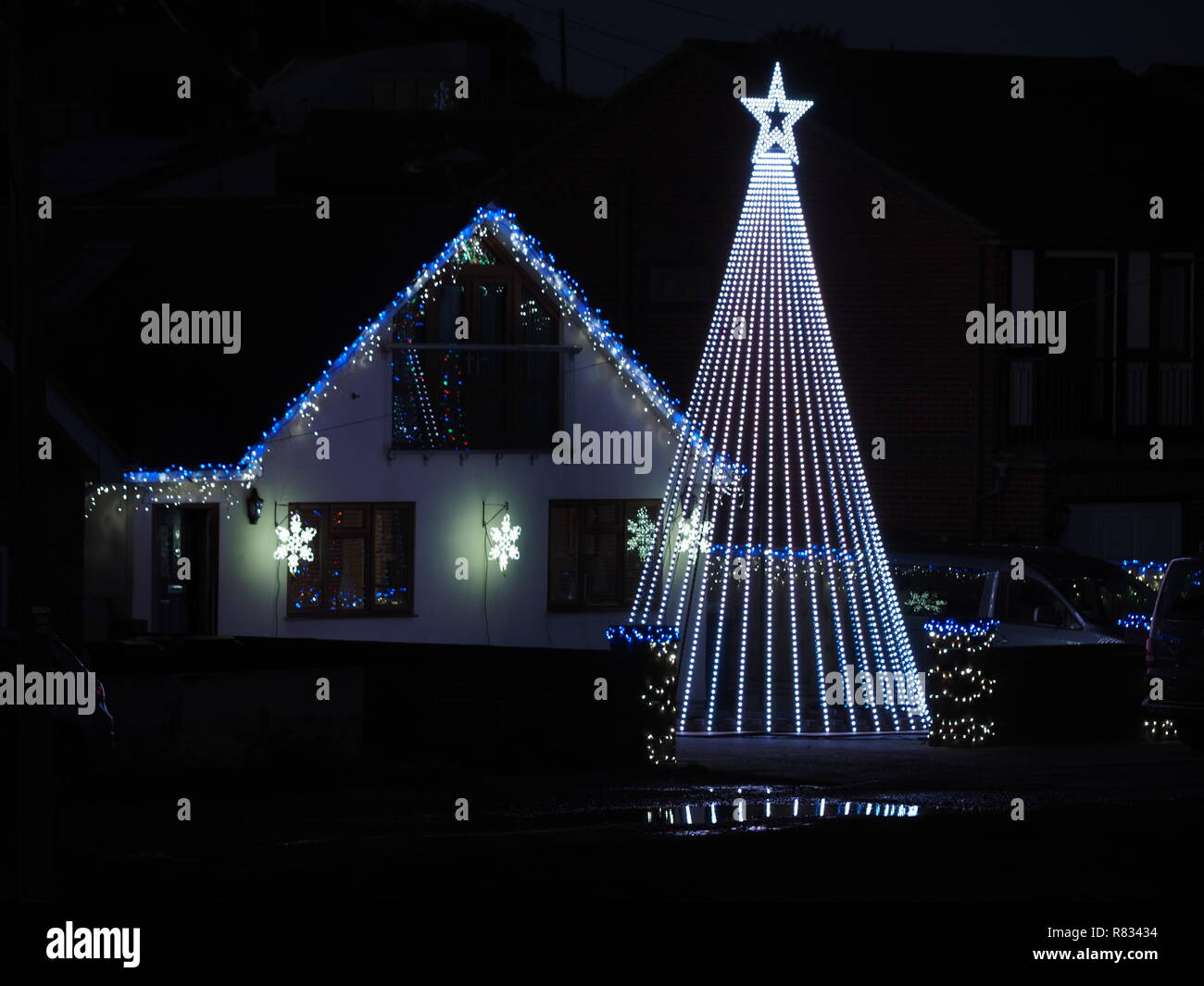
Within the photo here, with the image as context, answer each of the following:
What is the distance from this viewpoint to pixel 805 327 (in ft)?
72.9

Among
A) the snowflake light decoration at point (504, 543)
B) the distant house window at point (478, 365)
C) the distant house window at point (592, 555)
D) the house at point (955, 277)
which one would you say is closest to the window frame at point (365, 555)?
the distant house window at point (478, 365)

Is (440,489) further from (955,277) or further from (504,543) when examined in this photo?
(955,277)

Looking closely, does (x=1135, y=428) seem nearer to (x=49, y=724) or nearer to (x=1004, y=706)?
(x=1004, y=706)

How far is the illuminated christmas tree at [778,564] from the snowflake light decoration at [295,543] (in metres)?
4.11

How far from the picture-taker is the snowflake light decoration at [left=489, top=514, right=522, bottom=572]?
82.9 feet

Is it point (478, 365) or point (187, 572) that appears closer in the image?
point (187, 572)

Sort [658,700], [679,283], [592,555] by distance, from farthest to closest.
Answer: [679,283] < [592,555] < [658,700]

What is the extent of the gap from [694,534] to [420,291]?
5.15m

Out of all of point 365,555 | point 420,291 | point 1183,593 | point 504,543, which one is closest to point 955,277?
point 504,543

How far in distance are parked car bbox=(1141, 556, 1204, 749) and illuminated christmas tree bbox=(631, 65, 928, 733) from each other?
11.7 ft

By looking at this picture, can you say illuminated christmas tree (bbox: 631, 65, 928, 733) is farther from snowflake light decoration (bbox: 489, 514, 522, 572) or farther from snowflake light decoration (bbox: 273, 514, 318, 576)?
snowflake light decoration (bbox: 273, 514, 318, 576)

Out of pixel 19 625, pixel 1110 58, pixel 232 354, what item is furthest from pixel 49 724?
pixel 1110 58

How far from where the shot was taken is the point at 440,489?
2508 cm

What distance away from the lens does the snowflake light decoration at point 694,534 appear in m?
22.6
